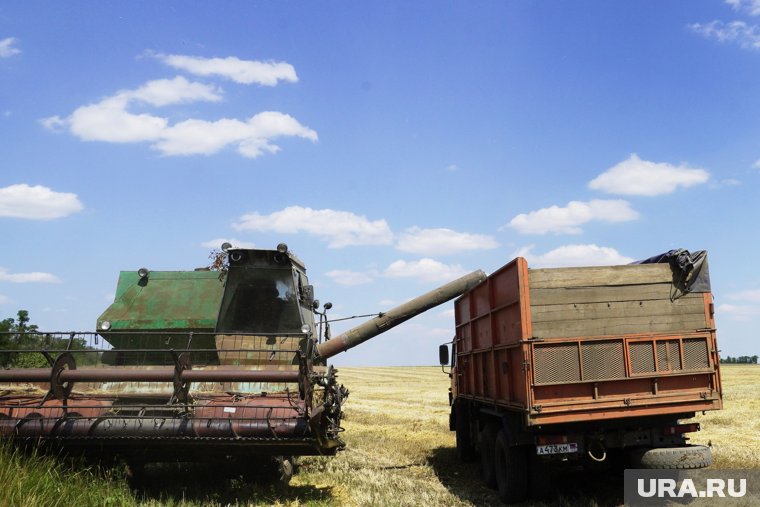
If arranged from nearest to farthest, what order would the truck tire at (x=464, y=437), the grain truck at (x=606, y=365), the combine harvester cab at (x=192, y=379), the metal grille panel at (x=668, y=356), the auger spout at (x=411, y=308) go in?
1. the combine harvester cab at (x=192, y=379)
2. the grain truck at (x=606, y=365)
3. the metal grille panel at (x=668, y=356)
4. the truck tire at (x=464, y=437)
5. the auger spout at (x=411, y=308)

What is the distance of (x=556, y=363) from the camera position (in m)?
6.95

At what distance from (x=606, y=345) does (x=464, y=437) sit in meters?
4.38

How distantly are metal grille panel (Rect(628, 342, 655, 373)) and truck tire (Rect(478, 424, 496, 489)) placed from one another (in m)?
2.31

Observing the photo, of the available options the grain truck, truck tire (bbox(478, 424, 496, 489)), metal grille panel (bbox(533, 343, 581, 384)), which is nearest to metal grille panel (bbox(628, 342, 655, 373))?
the grain truck

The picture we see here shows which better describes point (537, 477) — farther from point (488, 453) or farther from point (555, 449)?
point (488, 453)

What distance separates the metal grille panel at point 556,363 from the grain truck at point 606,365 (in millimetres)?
11

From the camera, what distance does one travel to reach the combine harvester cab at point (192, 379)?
6.55m

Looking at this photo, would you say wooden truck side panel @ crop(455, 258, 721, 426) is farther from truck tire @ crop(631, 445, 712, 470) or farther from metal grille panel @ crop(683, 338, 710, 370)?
truck tire @ crop(631, 445, 712, 470)

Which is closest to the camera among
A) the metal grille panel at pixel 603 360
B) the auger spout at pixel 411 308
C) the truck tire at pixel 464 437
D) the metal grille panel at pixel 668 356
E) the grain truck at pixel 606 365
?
the grain truck at pixel 606 365

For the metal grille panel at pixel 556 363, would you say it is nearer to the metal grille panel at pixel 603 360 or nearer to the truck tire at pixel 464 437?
the metal grille panel at pixel 603 360

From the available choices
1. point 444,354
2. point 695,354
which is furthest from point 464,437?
point 695,354

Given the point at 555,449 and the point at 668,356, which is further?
the point at 668,356

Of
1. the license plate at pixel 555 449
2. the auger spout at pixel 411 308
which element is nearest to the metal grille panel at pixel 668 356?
the license plate at pixel 555 449

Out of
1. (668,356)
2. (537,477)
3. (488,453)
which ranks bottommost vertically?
(537,477)
